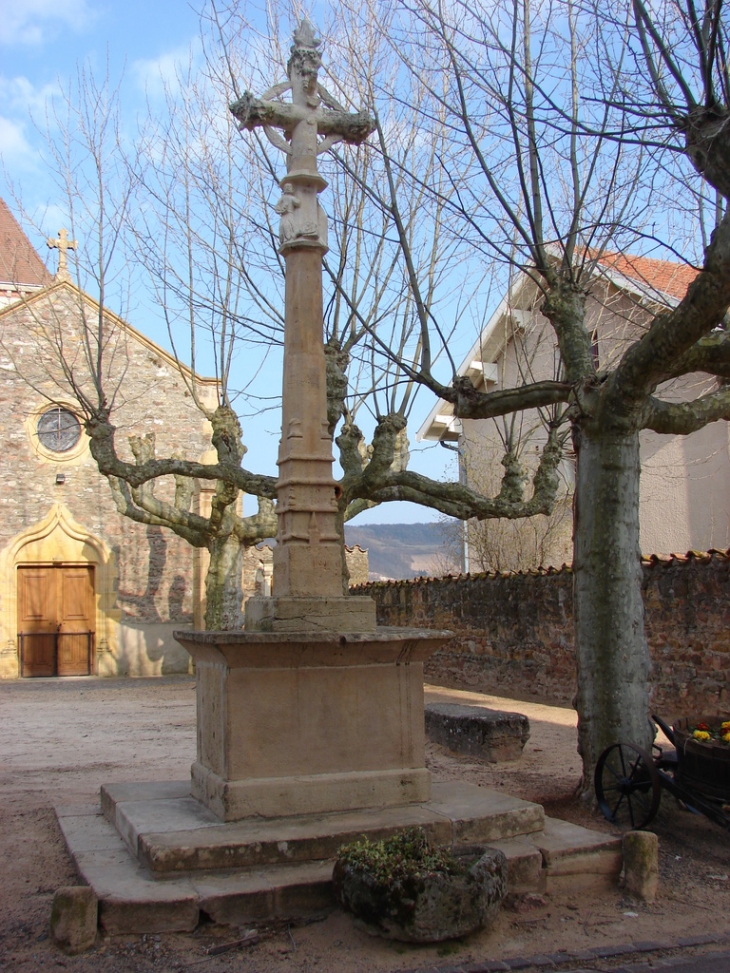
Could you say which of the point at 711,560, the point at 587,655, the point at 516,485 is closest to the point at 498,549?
the point at 516,485

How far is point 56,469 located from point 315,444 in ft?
52.8

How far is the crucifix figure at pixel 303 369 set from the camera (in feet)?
16.9

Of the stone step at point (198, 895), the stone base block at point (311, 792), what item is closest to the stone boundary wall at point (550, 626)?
the stone base block at point (311, 792)

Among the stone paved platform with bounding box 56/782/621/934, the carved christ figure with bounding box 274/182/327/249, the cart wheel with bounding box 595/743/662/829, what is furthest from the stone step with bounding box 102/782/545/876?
the carved christ figure with bounding box 274/182/327/249

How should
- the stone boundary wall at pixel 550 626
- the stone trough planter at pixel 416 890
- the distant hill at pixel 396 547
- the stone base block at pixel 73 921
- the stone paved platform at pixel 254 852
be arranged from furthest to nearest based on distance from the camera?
the distant hill at pixel 396 547 → the stone boundary wall at pixel 550 626 → the stone paved platform at pixel 254 852 → the stone trough planter at pixel 416 890 → the stone base block at pixel 73 921

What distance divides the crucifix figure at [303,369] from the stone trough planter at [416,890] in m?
1.37

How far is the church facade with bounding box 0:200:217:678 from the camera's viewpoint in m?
19.6

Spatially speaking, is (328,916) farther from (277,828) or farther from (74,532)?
(74,532)

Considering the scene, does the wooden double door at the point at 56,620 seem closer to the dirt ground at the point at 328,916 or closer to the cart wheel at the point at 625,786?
the dirt ground at the point at 328,916

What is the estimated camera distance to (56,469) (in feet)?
65.7

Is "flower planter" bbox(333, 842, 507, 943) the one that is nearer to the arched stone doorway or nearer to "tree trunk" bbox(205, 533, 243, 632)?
"tree trunk" bbox(205, 533, 243, 632)

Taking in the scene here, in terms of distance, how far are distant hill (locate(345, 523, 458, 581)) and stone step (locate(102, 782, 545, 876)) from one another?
92055mm

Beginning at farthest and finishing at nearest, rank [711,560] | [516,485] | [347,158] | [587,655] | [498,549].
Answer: [498,549]
[516,485]
[711,560]
[347,158]
[587,655]

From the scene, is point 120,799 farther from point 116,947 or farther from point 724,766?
point 724,766
